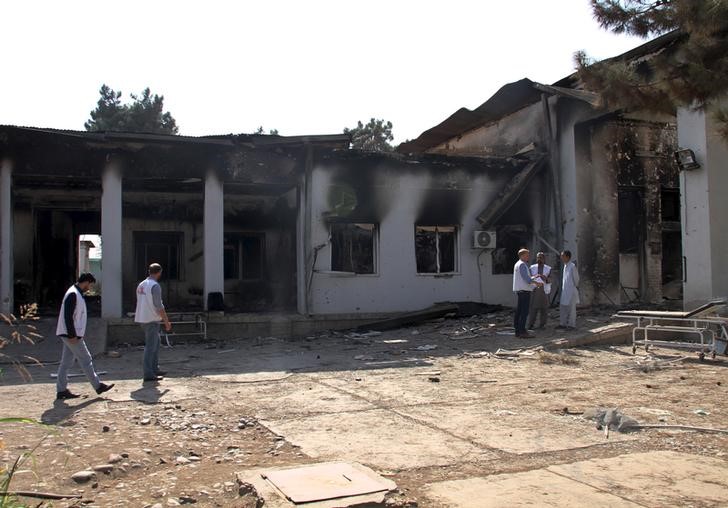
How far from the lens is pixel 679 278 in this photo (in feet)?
55.1

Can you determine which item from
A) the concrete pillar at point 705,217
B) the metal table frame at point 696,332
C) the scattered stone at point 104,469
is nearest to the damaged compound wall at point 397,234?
the concrete pillar at point 705,217

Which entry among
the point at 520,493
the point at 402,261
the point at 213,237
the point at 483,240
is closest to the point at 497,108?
the point at 483,240

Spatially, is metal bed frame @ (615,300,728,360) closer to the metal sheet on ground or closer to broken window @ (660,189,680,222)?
the metal sheet on ground

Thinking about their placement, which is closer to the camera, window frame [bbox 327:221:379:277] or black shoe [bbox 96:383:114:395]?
black shoe [bbox 96:383:114:395]

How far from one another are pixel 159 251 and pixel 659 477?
17.0 m

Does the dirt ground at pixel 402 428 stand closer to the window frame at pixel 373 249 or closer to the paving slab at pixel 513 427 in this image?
the paving slab at pixel 513 427

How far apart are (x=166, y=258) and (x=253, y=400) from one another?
13.0 metres

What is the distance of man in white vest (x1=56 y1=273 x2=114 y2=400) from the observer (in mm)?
7004

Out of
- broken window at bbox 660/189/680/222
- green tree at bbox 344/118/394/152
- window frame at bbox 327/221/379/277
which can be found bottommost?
window frame at bbox 327/221/379/277

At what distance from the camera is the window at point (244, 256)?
19.0m

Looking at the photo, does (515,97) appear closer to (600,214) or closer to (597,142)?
(597,142)

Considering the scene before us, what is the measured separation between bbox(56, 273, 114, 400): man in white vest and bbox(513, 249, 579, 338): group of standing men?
23.9ft

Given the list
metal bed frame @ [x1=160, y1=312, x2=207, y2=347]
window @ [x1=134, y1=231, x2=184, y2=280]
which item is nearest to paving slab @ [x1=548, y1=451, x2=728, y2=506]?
metal bed frame @ [x1=160, y1=312, x2=207, y2=347]

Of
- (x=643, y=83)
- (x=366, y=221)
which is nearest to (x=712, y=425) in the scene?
(x=643, y=83)
